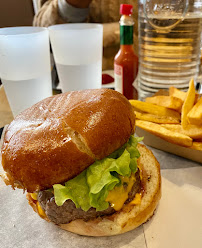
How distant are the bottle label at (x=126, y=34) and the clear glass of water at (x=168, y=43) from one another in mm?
295

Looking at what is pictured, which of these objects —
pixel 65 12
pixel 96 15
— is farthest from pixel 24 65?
pixel 96 15

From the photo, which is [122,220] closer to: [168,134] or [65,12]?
[168,134]

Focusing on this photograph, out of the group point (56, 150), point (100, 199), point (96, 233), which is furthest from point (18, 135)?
Result: point (96, 233)

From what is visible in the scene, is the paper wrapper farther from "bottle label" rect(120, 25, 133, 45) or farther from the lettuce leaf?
"bottle label" rect(120, 25, 133, 45)

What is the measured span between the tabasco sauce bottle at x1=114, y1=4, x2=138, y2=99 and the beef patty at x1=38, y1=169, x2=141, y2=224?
121cm

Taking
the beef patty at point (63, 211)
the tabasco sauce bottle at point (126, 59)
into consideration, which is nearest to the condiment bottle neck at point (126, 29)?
the tabasco sauce bottle at point (126, 59)

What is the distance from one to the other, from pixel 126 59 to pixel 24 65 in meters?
0.83

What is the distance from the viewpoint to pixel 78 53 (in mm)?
1965

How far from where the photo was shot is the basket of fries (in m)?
1.38

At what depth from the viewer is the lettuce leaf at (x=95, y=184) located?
0.96 m

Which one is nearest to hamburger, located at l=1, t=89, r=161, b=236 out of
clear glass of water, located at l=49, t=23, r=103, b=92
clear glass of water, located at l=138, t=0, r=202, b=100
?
clear glass of water, located at l=49, t=23, r=103, b=92

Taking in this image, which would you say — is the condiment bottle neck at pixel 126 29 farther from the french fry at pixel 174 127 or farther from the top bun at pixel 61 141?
the top bun at pixel 61 141

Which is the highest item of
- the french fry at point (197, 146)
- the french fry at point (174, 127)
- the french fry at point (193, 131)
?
the french fry at point (193, 131)

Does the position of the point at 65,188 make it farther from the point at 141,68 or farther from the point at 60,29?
the point at 141,68
